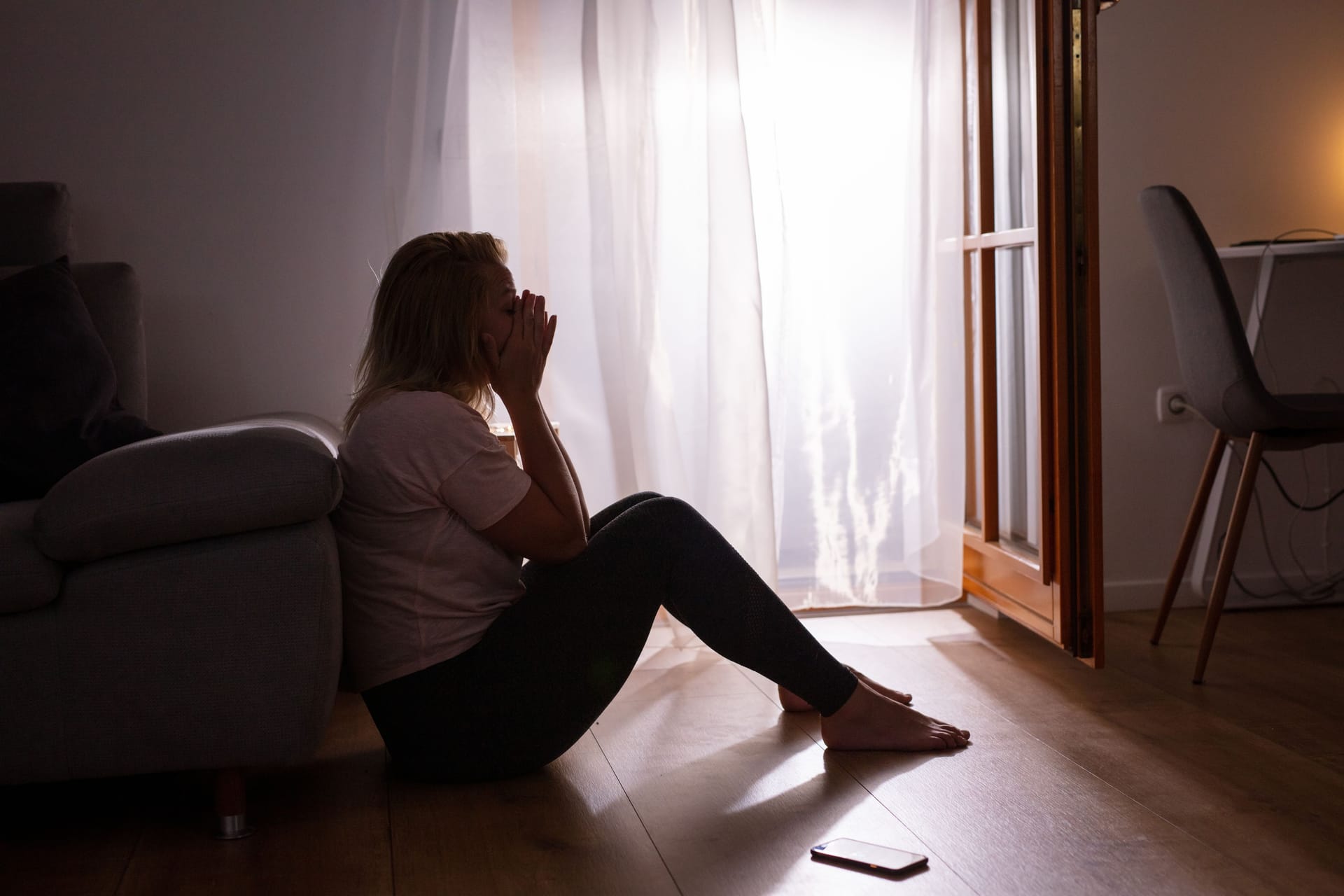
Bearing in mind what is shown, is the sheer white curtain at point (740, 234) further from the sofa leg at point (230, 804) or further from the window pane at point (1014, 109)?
the sofa leg at point (230, 804)

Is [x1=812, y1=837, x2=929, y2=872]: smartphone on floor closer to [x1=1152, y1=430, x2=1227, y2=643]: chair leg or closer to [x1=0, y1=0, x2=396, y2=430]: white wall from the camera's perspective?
[x1=1152, y1=430, x2=1227, y2=643]: chair leg

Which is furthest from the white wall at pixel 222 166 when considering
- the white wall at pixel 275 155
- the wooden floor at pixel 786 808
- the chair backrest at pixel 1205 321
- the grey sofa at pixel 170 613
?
the chair backrest at pixel 1205 321

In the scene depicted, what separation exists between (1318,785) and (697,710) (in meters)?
0.97

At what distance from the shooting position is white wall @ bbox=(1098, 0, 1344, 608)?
279 cm

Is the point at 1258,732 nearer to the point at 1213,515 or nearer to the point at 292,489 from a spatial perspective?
the point at 1213,515

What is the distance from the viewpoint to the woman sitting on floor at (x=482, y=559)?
1596 mm

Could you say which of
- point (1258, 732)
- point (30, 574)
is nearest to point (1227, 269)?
point (1258, 732)

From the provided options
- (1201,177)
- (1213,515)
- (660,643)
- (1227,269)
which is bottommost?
(660,643)

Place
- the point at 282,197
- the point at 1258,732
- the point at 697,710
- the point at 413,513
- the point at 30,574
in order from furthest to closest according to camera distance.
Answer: the point at 282,197
the point at 697,710
the point at 1258,732
the point at 413,513
the point at 30,574

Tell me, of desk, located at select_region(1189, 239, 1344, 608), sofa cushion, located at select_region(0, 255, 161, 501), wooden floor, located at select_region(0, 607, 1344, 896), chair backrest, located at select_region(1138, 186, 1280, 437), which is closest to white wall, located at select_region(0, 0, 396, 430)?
sofa cushion, located at select_region(0, 255, 161, 501)

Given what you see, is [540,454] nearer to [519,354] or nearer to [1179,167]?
[519,354]

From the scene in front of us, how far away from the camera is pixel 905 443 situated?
2.79 metres

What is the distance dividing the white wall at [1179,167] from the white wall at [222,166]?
5.55 feet

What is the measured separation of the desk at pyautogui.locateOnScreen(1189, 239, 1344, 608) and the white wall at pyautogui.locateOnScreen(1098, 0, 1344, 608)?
3.6 inches
